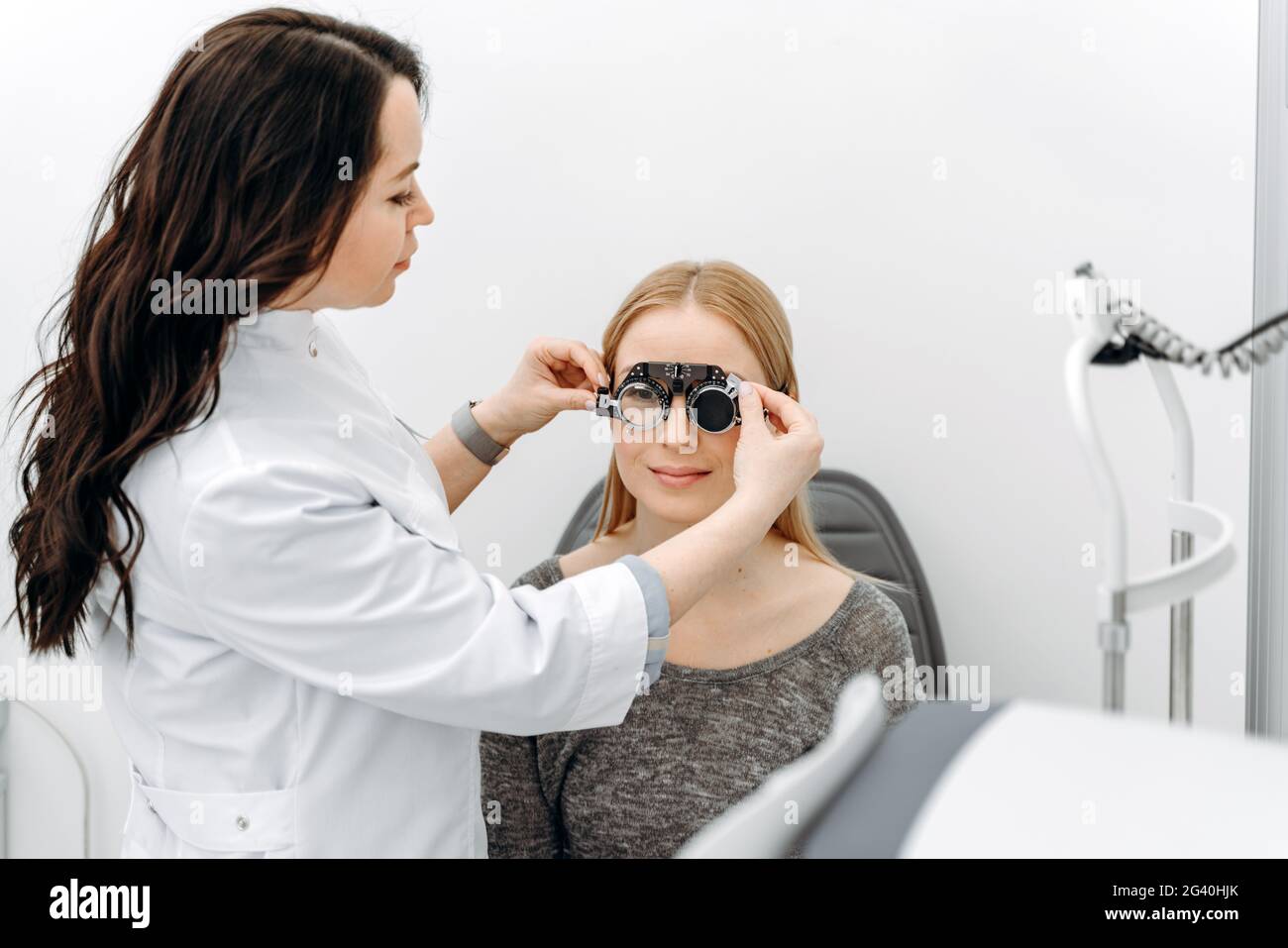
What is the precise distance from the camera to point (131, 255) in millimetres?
1008

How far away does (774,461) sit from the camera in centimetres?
114

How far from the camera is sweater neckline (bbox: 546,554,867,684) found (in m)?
Answer: 1.38

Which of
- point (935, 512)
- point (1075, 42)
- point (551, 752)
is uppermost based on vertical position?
point (1075, 42)

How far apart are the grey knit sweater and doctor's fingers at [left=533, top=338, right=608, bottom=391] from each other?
377 mm

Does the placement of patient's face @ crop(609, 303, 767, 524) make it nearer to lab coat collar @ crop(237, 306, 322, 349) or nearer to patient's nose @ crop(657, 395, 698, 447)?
patient's nose @ crop(657, 395, 698, 447)

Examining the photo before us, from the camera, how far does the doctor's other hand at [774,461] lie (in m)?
1.12

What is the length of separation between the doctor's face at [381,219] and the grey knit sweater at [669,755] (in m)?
0.61

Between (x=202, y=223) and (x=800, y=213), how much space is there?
3.95ft

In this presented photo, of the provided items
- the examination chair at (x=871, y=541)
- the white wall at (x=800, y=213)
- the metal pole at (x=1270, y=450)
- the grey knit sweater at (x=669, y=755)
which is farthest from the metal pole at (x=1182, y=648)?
the examination chair at (x=871, y=541)

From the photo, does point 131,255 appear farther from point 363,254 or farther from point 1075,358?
point 1075,358

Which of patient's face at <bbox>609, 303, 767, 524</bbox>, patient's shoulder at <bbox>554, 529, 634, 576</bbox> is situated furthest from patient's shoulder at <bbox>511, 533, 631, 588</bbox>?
patient's face at <bbox>609, 303, 767, 524</bbox>

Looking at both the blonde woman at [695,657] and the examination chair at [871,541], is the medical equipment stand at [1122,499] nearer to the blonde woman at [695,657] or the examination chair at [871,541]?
the blonde woman at [695,657]

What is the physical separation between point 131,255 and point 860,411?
127 cm
